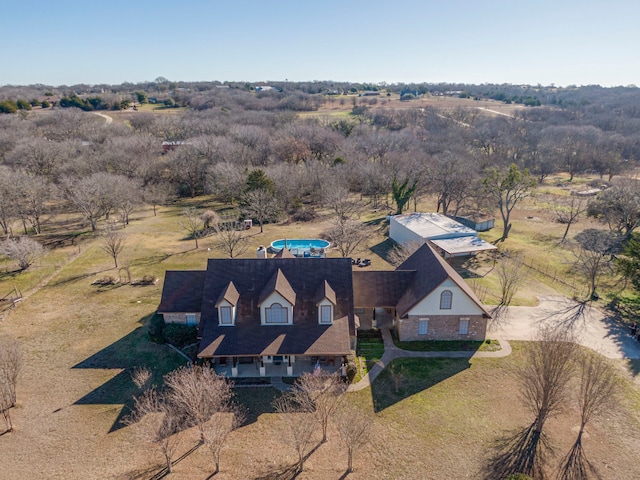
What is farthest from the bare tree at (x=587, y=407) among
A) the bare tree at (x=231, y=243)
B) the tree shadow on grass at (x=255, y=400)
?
the bare tree at (x=231, y=243)

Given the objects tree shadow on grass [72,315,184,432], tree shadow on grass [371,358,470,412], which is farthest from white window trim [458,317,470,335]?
tree shadow on grass [72,315,184,432]

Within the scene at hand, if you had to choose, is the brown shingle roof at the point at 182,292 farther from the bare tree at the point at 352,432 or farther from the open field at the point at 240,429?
the bare tree at the point at 352,432

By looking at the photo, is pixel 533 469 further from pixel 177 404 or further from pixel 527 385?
pixel 177 404

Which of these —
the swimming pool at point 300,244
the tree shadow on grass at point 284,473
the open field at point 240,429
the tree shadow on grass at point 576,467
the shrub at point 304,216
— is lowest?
the tree shadow on grass at point 576,467

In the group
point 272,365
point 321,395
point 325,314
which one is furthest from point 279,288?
point 321,395

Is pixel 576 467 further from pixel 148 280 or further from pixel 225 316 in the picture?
pixel 148 280

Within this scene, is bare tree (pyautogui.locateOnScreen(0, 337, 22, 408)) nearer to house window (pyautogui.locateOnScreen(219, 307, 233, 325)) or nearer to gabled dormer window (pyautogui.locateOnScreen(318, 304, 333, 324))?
house window (pyautogui.locateOnScreen(219, 307, 233, 325))
